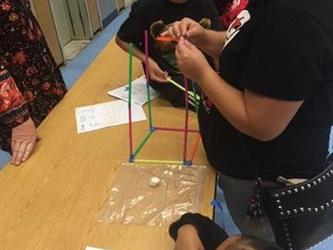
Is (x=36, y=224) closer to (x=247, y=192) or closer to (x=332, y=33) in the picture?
(x=247, y=192)

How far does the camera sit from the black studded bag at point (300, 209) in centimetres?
84

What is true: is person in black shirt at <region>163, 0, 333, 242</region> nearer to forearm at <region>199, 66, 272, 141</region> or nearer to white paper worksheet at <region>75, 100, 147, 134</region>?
forearm at <region>199, 66, 272, 141</region>

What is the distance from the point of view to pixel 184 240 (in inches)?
33.6

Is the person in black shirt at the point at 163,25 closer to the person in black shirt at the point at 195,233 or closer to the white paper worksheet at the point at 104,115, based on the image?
the white paper worksheet at the point at 104,115

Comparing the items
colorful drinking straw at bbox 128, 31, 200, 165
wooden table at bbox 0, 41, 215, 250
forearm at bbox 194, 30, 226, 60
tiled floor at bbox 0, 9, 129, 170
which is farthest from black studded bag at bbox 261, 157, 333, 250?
tiled floor at bbox 0, 9, 129, 170

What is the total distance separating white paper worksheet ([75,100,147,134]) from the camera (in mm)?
1311

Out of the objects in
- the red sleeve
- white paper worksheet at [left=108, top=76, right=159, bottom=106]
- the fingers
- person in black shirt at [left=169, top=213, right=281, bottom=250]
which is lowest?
white paper worksheet at [left=108, top=76, right=159, bottom=106]

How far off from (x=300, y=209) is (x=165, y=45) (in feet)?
2.64

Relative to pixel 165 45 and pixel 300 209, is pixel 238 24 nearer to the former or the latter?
pixel 300 209

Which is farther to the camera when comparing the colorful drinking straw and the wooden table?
the colorful drinking straw

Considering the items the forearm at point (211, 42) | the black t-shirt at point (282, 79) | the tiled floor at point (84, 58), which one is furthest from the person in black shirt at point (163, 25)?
the tiled floor at point (84, 58)

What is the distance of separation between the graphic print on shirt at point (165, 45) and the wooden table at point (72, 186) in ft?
0.50

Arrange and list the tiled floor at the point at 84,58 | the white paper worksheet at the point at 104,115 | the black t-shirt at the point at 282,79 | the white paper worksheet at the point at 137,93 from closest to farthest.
A: the black t-shirt at the point at 282,79
the white paper worksheet at the point at 104,115
the white paper worksheet at the point at 137,93
the tiled floor at the point at 84,58

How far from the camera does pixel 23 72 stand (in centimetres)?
136
